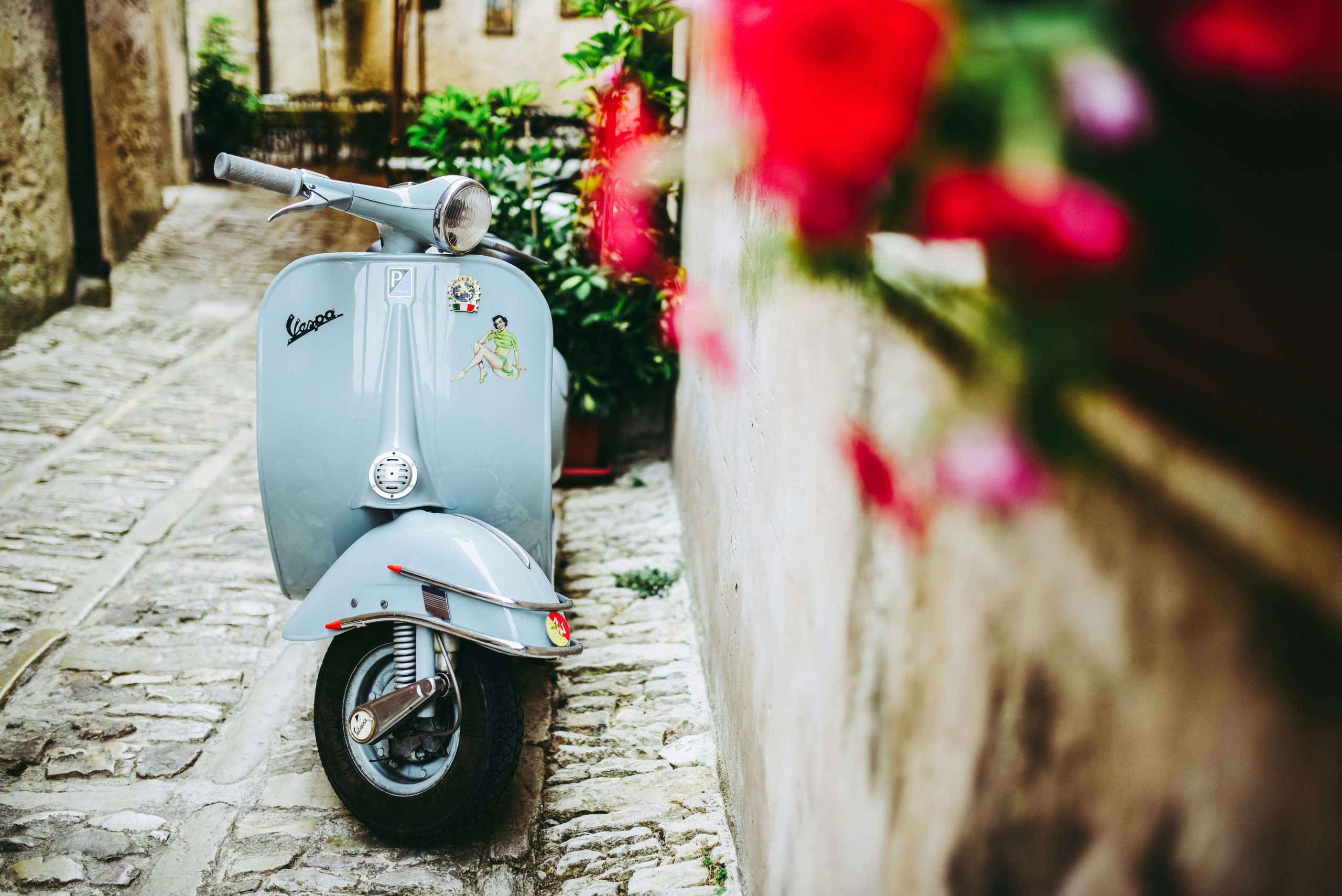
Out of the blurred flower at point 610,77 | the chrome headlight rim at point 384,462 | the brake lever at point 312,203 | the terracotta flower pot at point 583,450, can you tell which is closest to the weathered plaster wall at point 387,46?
the blurred flower at point 610,77

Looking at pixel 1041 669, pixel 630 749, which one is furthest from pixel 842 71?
pixel 630 749

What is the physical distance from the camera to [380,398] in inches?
104

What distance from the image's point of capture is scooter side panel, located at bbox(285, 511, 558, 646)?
88.7 inches

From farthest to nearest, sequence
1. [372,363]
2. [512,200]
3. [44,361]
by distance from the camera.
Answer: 1. [44,361]
2. [512,200]
3. [372,363]

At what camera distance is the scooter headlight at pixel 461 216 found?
255 centimetres

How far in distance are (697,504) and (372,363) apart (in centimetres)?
131

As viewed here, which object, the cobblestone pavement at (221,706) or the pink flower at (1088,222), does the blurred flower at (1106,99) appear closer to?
the pink flower at (1088,222)

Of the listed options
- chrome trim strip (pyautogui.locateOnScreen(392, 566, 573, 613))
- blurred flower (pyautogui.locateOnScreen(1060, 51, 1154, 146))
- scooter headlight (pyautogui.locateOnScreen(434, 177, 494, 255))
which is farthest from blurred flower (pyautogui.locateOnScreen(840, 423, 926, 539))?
scooter headlight (pyautogui.locateOnScreen(434, 177, 494, 255))

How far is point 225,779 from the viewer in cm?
268

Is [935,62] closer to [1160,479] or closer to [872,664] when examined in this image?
[1160,479]

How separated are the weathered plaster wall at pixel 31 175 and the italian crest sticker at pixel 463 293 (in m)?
4.72

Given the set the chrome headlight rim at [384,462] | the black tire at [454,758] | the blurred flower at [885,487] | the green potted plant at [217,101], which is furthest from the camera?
the green potted plant at [217,101]

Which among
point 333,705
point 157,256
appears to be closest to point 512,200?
point 333,705

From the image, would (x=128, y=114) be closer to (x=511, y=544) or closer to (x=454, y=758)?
(x=511, y=544)
